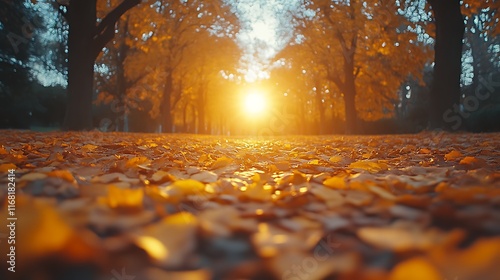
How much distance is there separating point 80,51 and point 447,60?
10.5 m

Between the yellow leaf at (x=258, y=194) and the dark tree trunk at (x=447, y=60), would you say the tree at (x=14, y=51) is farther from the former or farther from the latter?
the yellow leaf at (x=258, y=194)

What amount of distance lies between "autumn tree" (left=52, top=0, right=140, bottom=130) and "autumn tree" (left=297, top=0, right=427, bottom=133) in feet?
28.3

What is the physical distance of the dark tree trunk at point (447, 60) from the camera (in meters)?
8.79

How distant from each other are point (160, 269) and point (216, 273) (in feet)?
0.43

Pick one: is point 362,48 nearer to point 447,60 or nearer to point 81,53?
point 447,60

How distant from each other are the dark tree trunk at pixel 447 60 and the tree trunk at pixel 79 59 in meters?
9.98

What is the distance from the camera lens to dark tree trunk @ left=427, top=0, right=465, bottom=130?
28.8ft

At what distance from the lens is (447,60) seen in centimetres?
894

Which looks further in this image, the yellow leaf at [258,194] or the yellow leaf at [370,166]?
the yellow leaf at [370,166]

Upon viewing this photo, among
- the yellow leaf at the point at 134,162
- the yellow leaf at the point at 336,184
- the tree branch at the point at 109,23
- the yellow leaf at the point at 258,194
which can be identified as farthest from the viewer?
the tree branch at the point at 109,23

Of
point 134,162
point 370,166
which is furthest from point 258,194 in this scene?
point 370,166

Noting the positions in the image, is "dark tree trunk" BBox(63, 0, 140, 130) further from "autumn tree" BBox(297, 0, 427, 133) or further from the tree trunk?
"autumn tree" BBox(297, 0, 427, 133)

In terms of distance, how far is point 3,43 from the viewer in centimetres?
1931

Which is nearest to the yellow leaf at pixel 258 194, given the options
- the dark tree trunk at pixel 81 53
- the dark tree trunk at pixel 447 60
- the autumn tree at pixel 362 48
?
the dark tree trunk at pixel 447 60
